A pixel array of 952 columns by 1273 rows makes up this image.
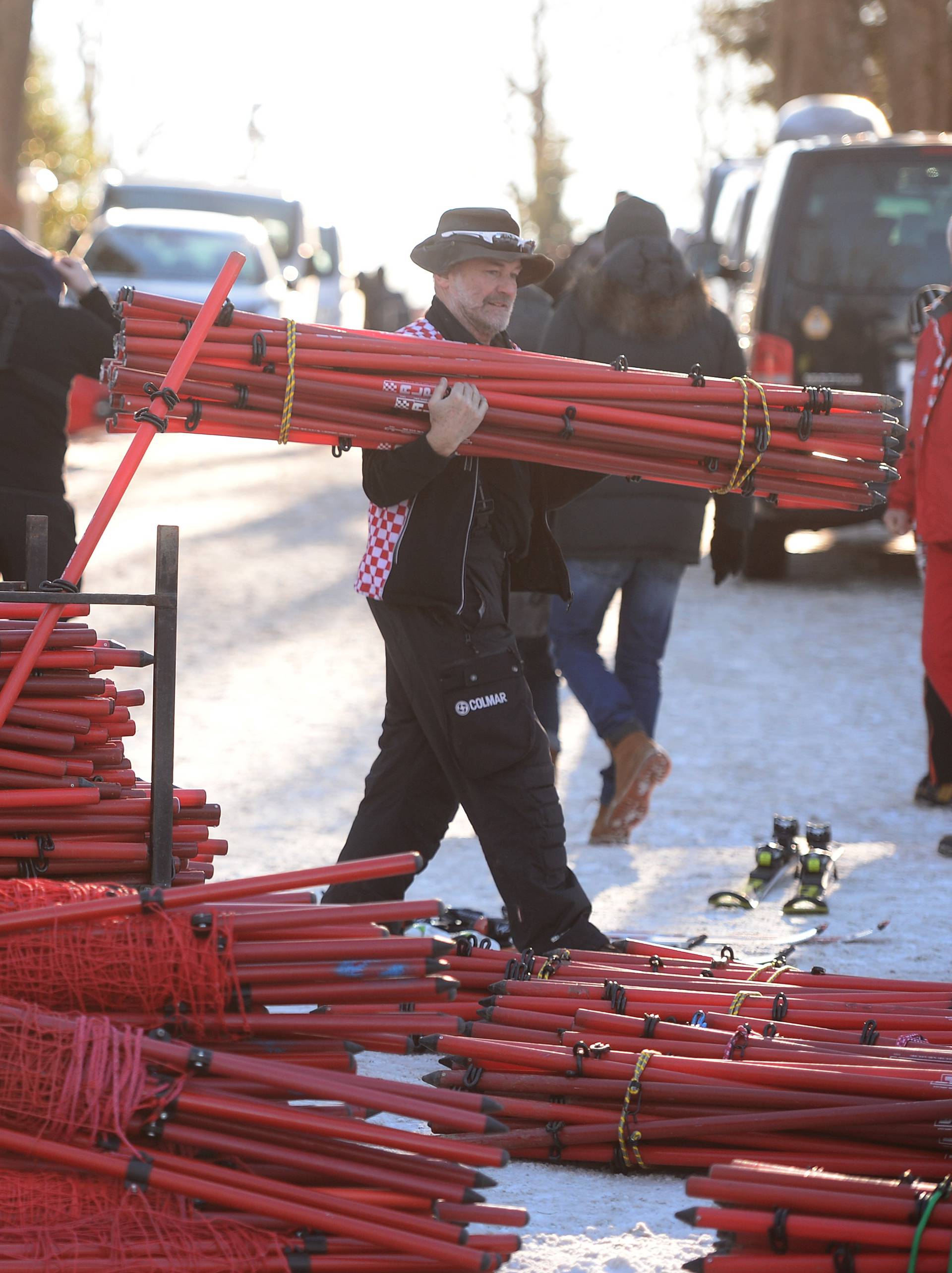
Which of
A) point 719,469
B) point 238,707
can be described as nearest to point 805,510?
point 238,707

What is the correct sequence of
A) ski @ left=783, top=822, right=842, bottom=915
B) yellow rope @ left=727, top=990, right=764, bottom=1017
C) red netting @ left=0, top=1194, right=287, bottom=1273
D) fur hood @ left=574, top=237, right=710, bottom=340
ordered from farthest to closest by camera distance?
fur hood @ left=574, top=237, right=710, bottom=340
ski @ left=783, top=822, right=842, bottom=915
yellow rope @ left=727, top=990, right=764, bottom=1017
red netting @ left=0, top=1194, right=287, bottom=1273

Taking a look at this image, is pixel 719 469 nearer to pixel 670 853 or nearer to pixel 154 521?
pixel 670 853

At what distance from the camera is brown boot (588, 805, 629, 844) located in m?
6.84

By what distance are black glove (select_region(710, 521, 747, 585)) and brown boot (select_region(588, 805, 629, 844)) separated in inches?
41.1

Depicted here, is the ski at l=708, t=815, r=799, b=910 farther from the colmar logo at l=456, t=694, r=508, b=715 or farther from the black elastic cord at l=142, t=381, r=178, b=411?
the black elastic cord at l=142, t=381, r=178, b=411

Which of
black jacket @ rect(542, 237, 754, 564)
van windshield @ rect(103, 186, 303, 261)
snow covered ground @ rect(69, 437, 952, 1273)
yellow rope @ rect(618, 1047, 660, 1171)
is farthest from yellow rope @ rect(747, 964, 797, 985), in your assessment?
van windshield @ rect(103, 186, 303, 261)

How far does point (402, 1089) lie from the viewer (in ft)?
10.7

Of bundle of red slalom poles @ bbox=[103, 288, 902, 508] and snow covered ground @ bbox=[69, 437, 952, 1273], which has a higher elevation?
bundle of red slalom poles @ bbox=[103, 288, 902, 508]

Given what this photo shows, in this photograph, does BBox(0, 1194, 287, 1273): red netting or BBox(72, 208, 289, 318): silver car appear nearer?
BBox(0, 1194, 287, 1273): red netting

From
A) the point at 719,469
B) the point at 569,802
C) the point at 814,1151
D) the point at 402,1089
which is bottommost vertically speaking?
the point at 569,802

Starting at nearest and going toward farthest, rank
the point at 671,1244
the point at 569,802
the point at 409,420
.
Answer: the point at 671,1244 < the point at 409,420 < the point at 569,802

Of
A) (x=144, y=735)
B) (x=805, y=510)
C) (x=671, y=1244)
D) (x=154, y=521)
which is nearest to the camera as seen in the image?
(x=671, y=1244)

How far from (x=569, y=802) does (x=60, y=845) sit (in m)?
3.94

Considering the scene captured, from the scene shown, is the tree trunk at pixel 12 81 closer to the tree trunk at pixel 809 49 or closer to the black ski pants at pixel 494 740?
the tree trunk at pixel 809 49
